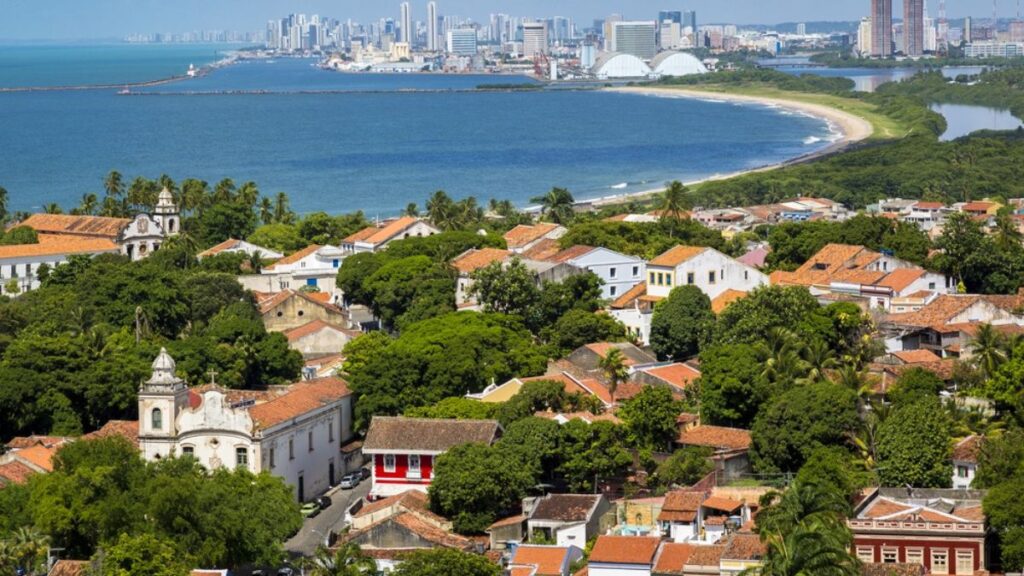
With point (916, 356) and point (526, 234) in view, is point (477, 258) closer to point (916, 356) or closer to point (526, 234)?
point (526, 234)

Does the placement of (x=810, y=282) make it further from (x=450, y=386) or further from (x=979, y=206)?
(x=979, y=206)

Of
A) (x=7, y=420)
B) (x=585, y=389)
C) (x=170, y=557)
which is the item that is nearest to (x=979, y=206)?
(x=585, y=389)

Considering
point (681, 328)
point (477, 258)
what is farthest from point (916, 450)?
point (477, 258)

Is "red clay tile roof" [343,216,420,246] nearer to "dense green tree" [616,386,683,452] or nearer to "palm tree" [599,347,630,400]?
"palm tree" [599,347,630,400]

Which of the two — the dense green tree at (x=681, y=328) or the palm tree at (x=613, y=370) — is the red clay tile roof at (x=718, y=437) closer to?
the palm tree at (x=613, y=370)

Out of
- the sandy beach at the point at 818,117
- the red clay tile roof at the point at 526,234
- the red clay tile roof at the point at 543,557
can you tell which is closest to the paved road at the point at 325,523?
the red clay tile roof at the point at 543,557

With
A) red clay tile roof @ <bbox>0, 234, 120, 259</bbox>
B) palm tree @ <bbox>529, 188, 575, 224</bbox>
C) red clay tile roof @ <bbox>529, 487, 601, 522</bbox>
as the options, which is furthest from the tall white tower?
palm tree @ <bbox>529, 188, 575, 224</bbox>
